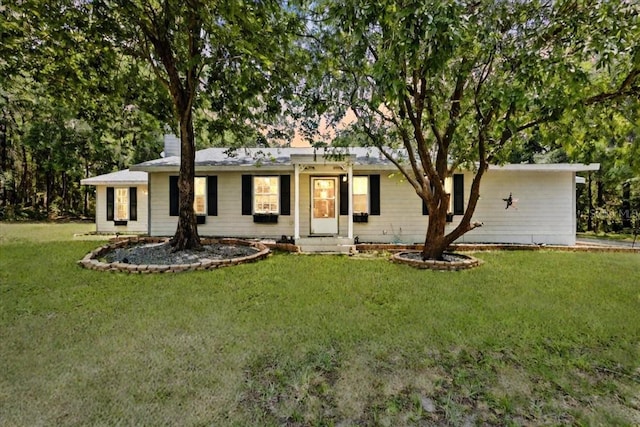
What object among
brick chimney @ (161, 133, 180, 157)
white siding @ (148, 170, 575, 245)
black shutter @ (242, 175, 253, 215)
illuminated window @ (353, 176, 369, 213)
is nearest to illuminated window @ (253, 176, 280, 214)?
black shutter @ (242, 175, 253, 215)

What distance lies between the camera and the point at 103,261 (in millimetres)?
6766

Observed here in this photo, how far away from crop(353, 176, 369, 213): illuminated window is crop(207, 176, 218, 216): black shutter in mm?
4524

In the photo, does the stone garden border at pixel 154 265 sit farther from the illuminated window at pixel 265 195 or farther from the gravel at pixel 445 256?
the gravel at pixel 445 256

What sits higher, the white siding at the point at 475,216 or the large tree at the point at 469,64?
the large tree at the point at 469,64

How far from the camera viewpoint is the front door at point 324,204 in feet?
33.8

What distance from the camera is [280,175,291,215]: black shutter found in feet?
33.8

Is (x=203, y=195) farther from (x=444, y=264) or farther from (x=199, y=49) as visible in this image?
(x=444, y=264)

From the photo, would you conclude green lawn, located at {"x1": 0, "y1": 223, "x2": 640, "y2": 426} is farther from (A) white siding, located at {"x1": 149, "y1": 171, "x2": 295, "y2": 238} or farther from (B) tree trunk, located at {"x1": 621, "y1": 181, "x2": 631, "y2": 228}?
(B) tree trunk, located at {"x1": 621, "y1": 181, "x2": 631, "y2": 228}


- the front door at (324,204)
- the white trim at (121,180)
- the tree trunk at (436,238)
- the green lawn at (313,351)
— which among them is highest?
the white trim at (121,180)

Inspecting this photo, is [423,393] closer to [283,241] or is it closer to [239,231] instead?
[283,241]

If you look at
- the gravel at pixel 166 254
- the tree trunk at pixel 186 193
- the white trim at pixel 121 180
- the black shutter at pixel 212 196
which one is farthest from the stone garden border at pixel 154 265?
the white trim at pixel 121 180

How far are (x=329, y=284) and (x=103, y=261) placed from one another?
4934 mm

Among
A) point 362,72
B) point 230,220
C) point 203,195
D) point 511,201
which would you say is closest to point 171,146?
point 203,195

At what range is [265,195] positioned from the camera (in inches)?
411
